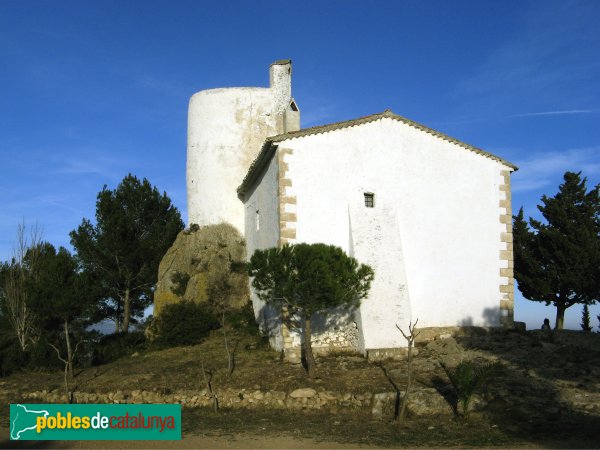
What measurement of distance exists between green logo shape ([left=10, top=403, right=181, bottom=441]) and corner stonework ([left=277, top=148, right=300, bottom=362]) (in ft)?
18.5

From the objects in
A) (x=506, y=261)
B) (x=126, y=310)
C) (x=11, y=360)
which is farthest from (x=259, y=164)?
(x=11, y=360)

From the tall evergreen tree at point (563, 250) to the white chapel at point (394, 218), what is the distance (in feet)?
26.5

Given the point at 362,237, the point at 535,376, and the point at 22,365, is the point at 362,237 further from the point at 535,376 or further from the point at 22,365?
the point at 22,365

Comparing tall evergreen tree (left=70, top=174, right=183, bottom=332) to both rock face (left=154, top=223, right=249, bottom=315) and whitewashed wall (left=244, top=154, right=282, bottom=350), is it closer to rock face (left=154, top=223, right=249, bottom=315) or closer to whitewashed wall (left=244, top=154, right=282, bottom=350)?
rock face (left=154, top=223, right=249, bottom=315)

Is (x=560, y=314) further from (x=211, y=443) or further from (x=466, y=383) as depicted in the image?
(x=211, y=443)

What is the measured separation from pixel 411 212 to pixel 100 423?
12178 millimetres

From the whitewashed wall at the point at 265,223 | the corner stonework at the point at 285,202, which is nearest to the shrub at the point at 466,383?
the whitewashed wall at the point at 265,223

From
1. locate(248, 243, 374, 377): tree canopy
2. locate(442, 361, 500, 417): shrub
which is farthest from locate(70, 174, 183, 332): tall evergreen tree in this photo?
locate(442, 361, 500, 417): shrub

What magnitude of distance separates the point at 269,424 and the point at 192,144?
57.9 feet

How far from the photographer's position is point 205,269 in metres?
24.9

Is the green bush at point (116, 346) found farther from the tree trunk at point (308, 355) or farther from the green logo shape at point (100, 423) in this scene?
the green logo shape at point (100, 423)

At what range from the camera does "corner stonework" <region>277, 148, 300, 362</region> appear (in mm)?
17891

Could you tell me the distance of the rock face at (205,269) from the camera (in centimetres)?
2430

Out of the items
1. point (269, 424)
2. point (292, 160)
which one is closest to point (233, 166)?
point (292, 160)
